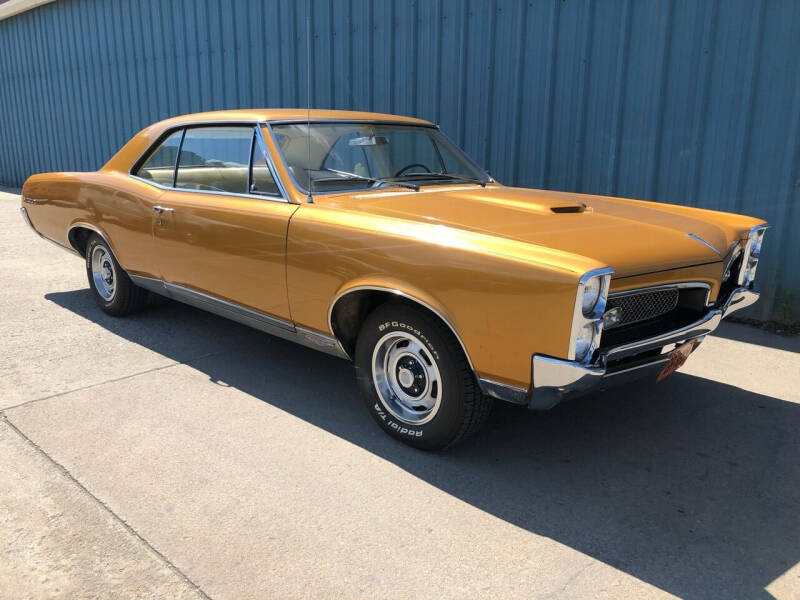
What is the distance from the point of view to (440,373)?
2934 millimetres

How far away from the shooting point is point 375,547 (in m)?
2.45

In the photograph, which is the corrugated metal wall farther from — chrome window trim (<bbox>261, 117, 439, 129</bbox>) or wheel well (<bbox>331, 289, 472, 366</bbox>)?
wheel well (<bbox>331, 289, 472, 366</bbox>)

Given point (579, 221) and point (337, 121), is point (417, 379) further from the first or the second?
point (337, 121)

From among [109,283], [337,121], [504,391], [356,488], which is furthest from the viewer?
[109,283]

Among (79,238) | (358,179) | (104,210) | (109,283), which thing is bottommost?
(109,283)

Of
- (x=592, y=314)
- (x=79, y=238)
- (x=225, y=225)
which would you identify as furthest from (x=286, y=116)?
(x=79, y=238)

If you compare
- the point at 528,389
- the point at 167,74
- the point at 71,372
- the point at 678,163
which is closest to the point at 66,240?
the point at 71,372

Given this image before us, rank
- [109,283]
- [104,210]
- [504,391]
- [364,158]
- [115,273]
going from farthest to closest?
[109,283]
[115,273]
[104,210]
[364,158]
[504,391]

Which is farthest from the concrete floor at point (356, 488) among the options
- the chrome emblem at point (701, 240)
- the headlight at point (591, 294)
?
the chrome emblem at point (701, 240)

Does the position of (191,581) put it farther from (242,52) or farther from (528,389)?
(242,52)

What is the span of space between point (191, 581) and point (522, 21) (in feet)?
18.6

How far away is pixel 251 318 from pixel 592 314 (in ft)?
6.84

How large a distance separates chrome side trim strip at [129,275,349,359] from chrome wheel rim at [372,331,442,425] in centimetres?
29

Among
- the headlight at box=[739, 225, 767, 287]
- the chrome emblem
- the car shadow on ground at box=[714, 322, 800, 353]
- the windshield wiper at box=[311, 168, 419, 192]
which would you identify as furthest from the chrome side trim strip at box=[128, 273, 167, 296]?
the car shadow on ground at box=[714, 322, 800, 353]
